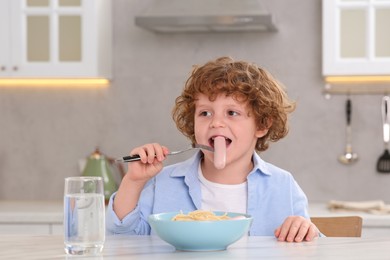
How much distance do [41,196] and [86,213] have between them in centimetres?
263

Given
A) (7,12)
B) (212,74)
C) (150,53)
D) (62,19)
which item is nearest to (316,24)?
(150,53)

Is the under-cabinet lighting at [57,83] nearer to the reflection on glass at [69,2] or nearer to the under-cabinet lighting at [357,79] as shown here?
the reflection on glass at [69,2]

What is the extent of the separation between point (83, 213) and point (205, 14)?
2.15 meters

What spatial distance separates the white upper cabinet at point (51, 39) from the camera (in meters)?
3.84

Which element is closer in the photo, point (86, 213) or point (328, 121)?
point (86, 213)

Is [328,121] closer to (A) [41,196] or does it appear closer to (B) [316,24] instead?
(B) [316,24]

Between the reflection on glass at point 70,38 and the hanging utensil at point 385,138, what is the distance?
1471mm

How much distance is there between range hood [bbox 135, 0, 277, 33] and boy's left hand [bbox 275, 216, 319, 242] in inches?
72.7

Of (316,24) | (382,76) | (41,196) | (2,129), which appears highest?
(316,24)

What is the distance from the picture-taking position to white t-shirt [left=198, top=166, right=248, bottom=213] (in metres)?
2.25

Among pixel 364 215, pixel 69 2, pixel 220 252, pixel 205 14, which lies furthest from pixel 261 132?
pixel 69 2

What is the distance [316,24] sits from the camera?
13.1 ft

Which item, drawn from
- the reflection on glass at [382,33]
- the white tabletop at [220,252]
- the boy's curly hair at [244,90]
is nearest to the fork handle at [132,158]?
the white tabletop at [220,252]

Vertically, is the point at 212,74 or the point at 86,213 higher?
the point at 212,74
